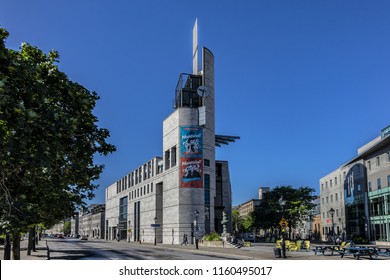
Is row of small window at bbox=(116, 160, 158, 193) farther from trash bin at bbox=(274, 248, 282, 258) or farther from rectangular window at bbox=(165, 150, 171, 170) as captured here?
trash bin at bbox=(274, 248, 282, 258)

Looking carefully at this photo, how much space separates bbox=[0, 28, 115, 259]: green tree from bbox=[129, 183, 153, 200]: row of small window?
222 feet

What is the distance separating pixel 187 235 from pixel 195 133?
1612 cm

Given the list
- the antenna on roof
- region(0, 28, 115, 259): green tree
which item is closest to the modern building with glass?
the antenna on roof

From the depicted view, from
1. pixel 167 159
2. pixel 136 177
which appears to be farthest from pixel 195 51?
pixel 136 177

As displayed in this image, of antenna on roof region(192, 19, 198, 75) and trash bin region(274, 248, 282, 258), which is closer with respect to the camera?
trash bin region(274, 248, 282, 258)

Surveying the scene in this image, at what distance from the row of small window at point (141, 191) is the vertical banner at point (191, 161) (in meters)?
17.0

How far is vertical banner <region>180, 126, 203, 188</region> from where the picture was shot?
217 ft

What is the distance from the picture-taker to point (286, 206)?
282 ft

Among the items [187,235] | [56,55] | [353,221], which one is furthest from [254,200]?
[56,55]

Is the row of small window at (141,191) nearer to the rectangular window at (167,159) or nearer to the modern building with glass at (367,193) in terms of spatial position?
the rectangular window at (167,159)

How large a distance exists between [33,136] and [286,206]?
265 ft

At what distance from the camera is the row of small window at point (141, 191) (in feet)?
272

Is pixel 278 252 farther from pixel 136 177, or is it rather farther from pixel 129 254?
pixel 136 177
